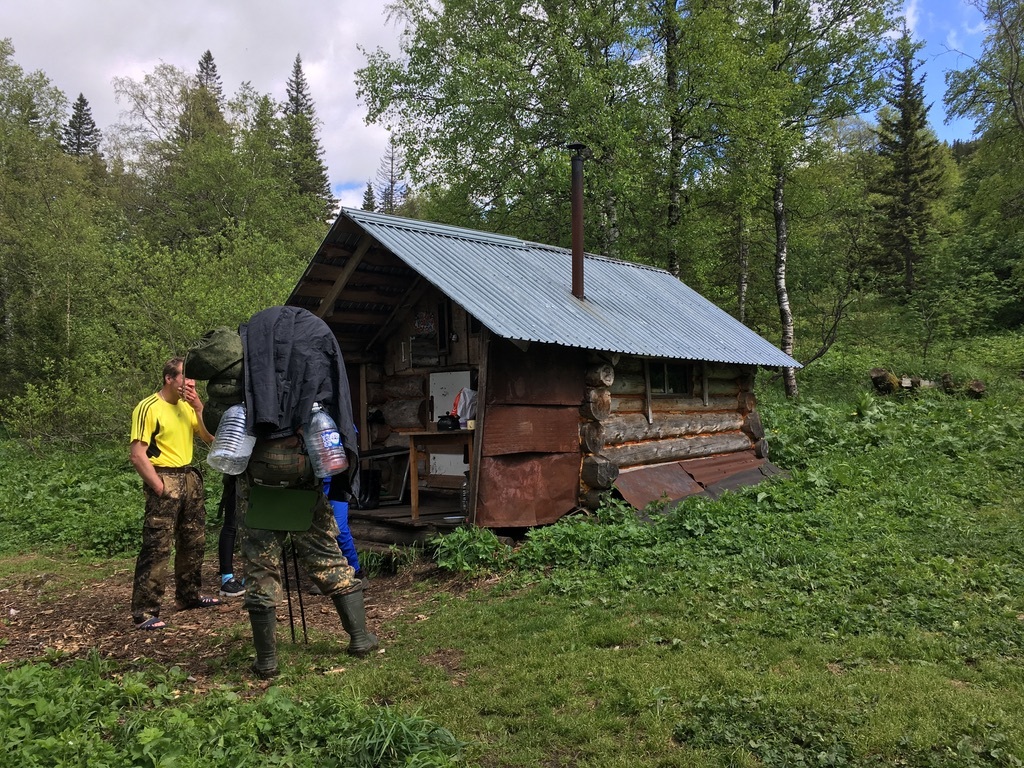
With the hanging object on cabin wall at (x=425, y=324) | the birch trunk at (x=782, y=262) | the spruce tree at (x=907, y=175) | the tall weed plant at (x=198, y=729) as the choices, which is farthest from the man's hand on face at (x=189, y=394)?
the spruce tree at (x=907, y=175)

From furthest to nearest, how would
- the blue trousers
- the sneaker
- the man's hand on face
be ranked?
the blue trousers, the sneaker, the man's hand on face

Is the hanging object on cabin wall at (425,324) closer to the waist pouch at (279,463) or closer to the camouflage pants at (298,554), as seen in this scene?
the camouflage pants at (298,554)

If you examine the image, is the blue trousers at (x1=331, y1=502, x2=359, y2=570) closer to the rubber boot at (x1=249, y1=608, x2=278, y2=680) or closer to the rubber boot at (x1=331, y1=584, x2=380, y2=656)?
the rubber boot at (x1=331, y1=584, x2=380, y2=656)

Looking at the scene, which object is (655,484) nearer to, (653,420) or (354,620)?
(653,420)

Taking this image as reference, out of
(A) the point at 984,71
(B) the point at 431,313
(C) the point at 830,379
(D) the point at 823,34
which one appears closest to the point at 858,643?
(B) the point at 431,313

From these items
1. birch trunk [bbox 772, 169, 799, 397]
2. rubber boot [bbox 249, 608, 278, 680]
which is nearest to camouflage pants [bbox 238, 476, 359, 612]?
rubber boot [bbox 249, 608, 278, 680]

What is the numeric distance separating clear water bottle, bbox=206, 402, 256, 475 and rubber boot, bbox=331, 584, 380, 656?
1056mm

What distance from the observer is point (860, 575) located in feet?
19.3

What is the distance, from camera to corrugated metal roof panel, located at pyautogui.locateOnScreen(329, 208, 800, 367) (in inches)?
300

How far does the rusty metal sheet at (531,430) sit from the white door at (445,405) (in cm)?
167

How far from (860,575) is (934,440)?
7.00 metres

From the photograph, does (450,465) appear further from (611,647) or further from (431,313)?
(611,647)

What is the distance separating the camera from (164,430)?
18.6 ft

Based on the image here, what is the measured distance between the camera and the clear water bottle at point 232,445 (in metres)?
4.16
